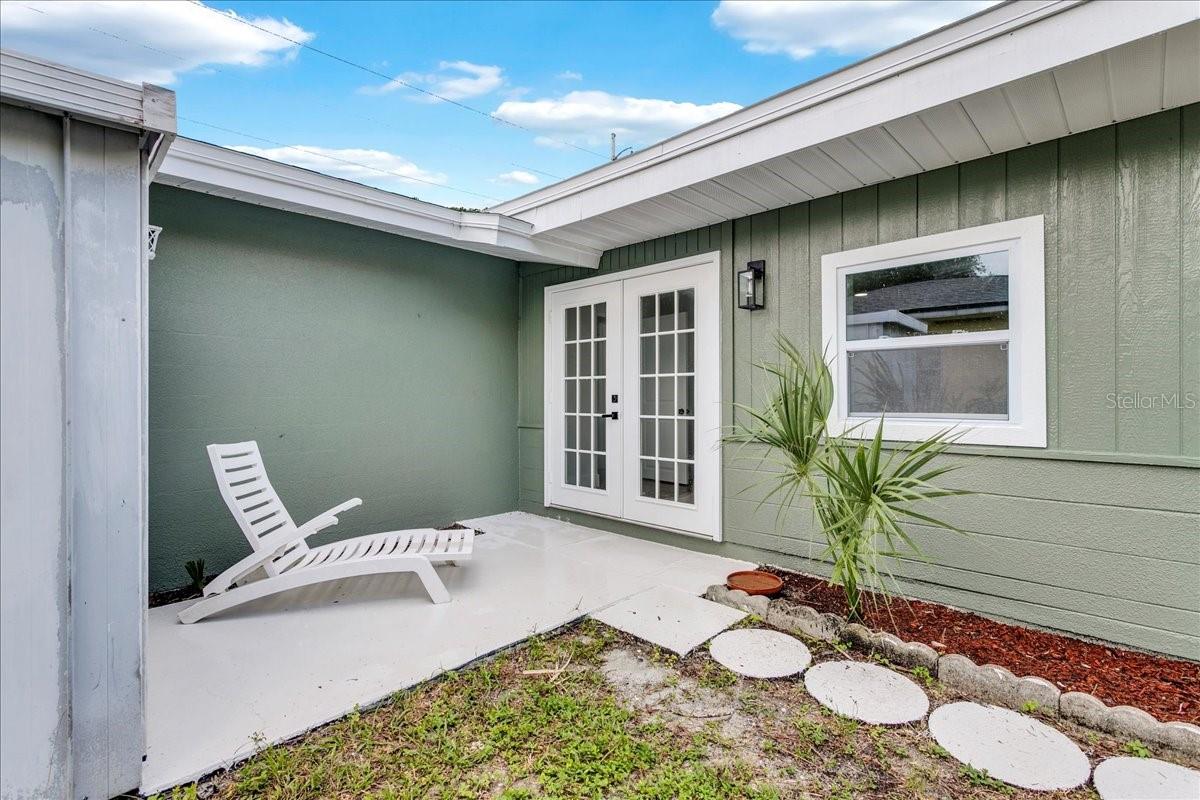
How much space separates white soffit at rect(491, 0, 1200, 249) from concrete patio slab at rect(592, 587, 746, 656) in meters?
2.50

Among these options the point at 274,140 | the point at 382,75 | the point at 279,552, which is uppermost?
the point at 382,75

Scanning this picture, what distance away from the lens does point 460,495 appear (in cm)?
529

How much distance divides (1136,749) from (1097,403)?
151cm

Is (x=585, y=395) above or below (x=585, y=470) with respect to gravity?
above

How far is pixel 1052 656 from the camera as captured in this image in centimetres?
265

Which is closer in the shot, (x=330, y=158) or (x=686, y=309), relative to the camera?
(x=686, y=309)

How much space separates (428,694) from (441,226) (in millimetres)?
3384

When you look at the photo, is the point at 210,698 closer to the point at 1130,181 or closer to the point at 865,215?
the point at 865,215

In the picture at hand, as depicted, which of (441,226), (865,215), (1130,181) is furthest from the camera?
(441,226)

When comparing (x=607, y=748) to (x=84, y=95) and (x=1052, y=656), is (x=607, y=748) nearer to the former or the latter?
(x=1052, y=656)

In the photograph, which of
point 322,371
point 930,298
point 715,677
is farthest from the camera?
point 322,371

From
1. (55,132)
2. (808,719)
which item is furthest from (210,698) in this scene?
(808,719)

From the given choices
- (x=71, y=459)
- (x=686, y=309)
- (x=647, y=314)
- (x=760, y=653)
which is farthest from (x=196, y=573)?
(x=686, y=309)

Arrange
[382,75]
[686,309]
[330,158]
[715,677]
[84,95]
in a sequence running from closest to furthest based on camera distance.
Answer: [84,95], [715,677], [686,309], [382,75], [330,158]
